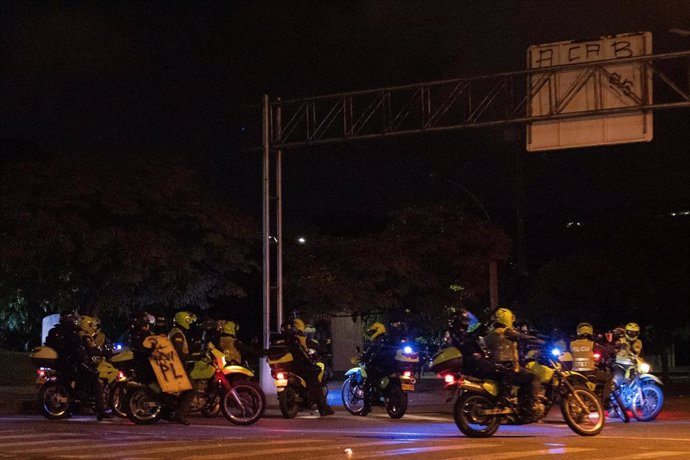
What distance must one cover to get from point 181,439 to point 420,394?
13.7 metres

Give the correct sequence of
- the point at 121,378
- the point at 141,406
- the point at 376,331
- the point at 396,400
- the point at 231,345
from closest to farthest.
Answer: the point at 141,406, the point at 121,378, the point at 231,345, the point at 396,400, the point at 376,331

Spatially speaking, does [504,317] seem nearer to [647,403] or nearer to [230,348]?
[230,348]

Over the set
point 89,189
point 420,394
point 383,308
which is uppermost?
point 89,189

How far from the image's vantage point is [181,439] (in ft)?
43.8

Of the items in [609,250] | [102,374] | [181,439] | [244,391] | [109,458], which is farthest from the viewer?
[609,250]

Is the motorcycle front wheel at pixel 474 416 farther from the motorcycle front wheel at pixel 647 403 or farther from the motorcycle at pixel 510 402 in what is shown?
the motorcycle front wheel at pixel 647 403

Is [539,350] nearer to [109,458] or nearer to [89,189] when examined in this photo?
[109,458]

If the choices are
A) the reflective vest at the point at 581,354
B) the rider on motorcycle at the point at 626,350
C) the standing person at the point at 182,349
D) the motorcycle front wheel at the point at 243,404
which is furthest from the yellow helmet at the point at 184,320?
the rider on motorcycle at the point at 626,350

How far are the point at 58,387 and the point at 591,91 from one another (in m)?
11.6

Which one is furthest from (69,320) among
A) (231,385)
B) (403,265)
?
(403,265)

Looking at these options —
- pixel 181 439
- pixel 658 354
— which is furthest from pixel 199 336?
pixel 658 354

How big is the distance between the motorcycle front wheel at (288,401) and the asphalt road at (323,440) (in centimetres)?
28

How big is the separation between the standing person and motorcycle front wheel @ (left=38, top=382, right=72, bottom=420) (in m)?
2.75

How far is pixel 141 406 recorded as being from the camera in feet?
53.4
